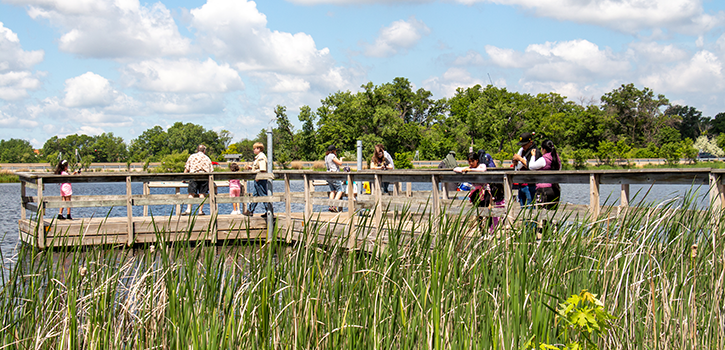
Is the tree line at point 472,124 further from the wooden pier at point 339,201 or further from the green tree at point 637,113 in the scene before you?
the wooden pier at point 339,201

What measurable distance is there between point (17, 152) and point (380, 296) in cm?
16164

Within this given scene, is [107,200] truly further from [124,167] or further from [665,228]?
[124,167]

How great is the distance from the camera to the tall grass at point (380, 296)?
11.1 feet

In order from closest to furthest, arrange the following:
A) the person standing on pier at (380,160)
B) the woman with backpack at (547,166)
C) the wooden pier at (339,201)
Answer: the wooden pier at (339,201) < the woman with backpack at (547,166) < the person standing on pier at (380,160)

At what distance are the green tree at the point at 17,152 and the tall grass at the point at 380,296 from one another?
419 feet

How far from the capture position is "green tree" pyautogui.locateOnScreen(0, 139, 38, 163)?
417ft

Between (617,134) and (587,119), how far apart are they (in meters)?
5.90

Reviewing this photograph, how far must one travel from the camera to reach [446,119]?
84.4m

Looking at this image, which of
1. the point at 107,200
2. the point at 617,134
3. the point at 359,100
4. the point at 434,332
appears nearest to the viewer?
the point at 434,332

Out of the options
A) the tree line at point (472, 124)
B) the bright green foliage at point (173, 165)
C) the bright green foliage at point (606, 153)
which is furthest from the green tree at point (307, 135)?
the bright green foliage at point (606, 153)

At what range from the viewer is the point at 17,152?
143 m

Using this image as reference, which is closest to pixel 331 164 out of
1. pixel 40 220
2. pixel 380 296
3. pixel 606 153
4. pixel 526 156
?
pixel 526 156

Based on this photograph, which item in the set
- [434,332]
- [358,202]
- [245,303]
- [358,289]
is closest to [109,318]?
[245,303]

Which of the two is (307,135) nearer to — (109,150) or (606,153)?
(606,153)
